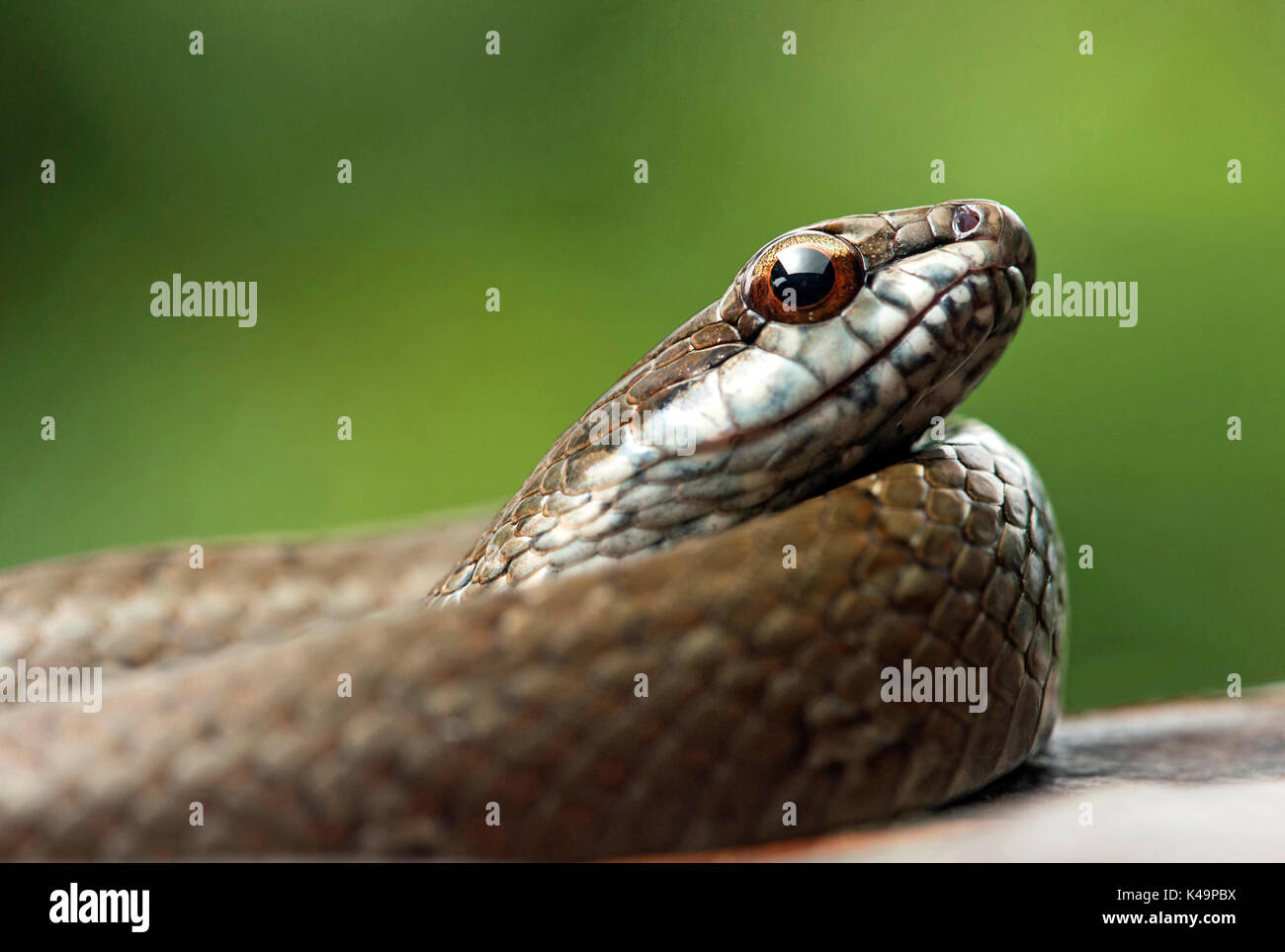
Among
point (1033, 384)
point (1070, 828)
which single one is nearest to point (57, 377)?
point (1033, 384)

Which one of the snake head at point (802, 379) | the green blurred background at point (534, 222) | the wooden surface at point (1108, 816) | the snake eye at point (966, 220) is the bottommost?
the wooden surface at point (1108, 816)

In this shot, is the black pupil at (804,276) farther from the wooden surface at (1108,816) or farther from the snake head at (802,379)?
the wooden surface at (1108,816)

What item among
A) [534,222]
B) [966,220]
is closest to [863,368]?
[966,220]

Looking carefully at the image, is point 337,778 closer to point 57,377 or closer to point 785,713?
point 785,713

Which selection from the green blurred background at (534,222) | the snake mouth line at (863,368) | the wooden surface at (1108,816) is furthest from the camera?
the green blurred background at (534,222)

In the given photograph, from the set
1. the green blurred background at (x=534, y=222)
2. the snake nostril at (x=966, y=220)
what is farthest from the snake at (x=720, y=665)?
the green blurred background at (x=534, y=222)

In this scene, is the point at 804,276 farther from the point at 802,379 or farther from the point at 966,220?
the point at 966,220
